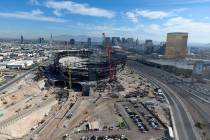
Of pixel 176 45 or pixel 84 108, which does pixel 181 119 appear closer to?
pixel 84 108

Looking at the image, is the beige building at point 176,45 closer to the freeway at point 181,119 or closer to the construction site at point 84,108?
the construction site at point 84,108

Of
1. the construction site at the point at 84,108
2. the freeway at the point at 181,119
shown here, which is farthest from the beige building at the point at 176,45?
the freeway at the point at 181,119

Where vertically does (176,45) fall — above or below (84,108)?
above

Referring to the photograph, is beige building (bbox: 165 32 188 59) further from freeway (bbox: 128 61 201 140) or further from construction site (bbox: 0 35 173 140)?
freeway (bbox: 128 61 201 140)

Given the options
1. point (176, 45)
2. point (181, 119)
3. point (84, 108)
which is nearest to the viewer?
point (181, 119)

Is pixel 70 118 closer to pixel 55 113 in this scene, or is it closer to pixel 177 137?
pixel 55 113

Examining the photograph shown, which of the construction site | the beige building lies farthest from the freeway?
the beige building

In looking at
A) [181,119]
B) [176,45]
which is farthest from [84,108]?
[176,45]
